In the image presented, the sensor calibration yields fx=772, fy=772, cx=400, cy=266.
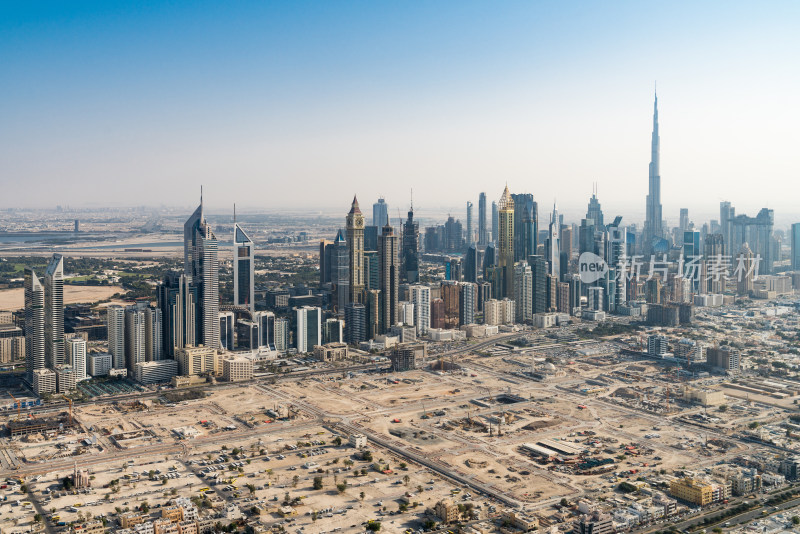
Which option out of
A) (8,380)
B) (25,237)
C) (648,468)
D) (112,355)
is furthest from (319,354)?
(25,237)

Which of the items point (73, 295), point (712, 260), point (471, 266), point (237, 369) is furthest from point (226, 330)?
point (712, 260)

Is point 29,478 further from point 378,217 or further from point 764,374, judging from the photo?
point 378,217

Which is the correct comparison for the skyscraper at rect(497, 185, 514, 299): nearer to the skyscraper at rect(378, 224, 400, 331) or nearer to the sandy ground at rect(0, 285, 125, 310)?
the skyscraper at rect(378, 224, 400, 331)

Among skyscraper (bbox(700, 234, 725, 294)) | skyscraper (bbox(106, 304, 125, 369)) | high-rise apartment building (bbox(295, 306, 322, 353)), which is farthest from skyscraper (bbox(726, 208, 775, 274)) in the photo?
skyscraper (bbox(106, 304, 125, 369))

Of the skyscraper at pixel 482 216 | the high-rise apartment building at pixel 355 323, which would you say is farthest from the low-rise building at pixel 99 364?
the skyscraper at pixel 482 216

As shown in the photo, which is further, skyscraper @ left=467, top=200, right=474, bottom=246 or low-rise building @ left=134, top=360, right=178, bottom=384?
skyscraper @ left=467, top=200, right=474, bottom=246

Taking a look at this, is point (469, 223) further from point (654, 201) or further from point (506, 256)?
point (506, 256)

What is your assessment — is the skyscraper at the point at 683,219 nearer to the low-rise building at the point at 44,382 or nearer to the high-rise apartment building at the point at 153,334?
the high-rise apartment building at the point at 153,334
